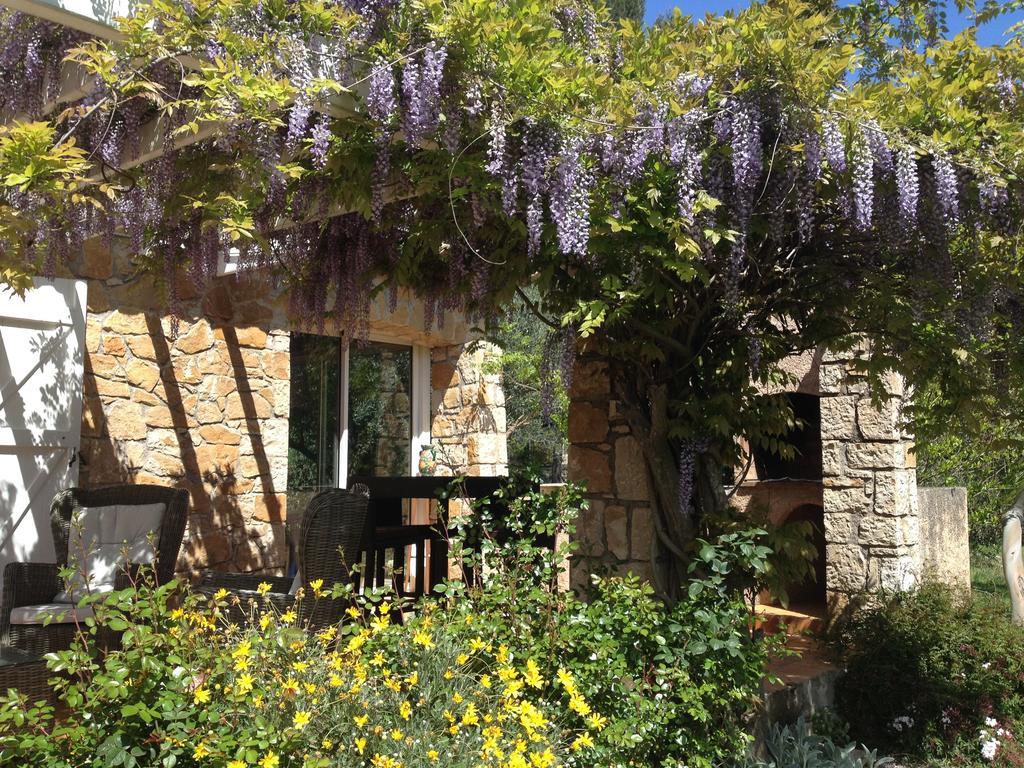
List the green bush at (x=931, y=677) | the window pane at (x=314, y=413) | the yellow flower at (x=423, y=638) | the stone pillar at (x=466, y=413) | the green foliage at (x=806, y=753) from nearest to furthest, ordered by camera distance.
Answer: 1. the yellow flower at (x=423, y=638)
2. the green foliage at (x=806, y=753)
3. the green bush at (x=931, y=677)
4. the window pane at (x=314, y=413)
5. the stone pillar at (x=466, y=413)

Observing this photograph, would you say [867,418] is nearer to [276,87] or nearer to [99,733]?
[276,87]

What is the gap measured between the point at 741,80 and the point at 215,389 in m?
3.70

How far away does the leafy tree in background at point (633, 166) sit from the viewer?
230 centimetres

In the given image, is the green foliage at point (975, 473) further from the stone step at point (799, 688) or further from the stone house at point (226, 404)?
the stone house at point (226, 404)

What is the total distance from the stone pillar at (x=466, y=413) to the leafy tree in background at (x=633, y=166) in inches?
130

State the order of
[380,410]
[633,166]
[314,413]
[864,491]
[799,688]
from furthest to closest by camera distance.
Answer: [380,410]
[314,413]
[864,491]
[799,688]
[633,166]

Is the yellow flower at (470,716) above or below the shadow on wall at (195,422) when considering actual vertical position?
below

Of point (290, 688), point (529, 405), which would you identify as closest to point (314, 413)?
point (290, 688)

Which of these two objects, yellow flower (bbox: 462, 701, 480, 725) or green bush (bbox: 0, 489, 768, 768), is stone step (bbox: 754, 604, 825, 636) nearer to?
green bush (bbox: 0, 489, 768, 768)

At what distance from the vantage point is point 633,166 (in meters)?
2.39

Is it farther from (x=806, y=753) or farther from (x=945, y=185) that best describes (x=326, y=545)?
(x=945, y=185)

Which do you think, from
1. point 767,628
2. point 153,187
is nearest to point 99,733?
point 153,187

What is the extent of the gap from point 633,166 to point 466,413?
4301 millimetres

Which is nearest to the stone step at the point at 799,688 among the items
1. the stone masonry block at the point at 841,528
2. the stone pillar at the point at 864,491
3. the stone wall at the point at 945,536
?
the stone pillar at the point at 864,491
